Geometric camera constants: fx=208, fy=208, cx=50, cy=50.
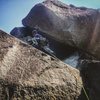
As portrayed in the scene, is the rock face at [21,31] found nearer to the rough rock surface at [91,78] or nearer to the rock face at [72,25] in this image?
the rock face at [72,25]

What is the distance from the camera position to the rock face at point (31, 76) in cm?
295

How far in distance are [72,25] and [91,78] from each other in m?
3.47

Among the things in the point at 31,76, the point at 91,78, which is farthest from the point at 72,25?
the point at 31,76

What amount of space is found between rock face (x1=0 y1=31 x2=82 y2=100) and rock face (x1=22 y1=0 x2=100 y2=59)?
3.13 meters

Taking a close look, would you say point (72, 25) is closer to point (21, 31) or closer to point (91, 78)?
point (21, 31)

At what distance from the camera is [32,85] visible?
10.00ft

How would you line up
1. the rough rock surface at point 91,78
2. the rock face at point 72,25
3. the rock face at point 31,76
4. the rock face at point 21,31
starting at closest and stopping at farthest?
the rock face at point 31,76 → the rough rock surface at point 91,78 → the rock face at point 72,25 → the rock face at point 21,31

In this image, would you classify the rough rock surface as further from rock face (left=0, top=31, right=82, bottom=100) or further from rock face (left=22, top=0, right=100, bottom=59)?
rock face (left=22, top=0, right=100, bottom=59)

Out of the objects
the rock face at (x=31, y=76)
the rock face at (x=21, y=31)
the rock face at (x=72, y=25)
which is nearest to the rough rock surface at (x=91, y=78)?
the rock face at (x=31, y=76)

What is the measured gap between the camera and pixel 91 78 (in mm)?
3605

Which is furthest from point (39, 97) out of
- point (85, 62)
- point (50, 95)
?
point (85, 62)

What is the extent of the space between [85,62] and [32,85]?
1.25 meters

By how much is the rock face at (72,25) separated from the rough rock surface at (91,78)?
2.67 m

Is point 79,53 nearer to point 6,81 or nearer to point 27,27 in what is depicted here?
point 27,27
